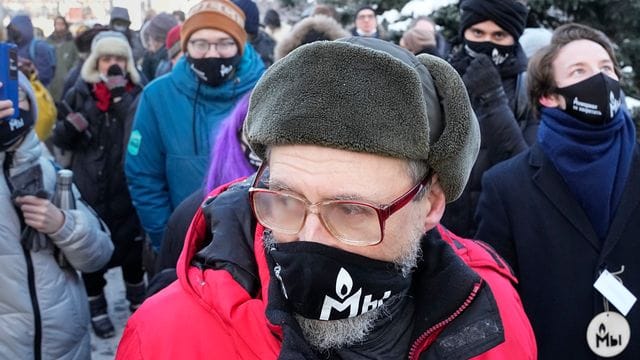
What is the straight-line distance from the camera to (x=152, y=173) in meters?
3.52

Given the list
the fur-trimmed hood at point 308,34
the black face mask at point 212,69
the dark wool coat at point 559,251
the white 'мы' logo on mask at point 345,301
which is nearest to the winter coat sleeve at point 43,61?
the black face mask at point 212,69

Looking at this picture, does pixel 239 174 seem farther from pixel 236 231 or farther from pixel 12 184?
pixel 236 231

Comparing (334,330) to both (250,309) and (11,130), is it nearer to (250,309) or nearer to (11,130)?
(250,309)

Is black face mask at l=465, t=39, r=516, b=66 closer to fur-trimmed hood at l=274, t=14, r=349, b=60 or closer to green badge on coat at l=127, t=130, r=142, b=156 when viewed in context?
fur-trimmed hood at l=274, t=14, r=349, b=60

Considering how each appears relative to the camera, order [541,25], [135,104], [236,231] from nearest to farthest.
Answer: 1. [236,231]
2. [135,104]
3. [541,25]

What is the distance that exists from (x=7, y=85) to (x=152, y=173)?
1.26m

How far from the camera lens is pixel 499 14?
11.0ft

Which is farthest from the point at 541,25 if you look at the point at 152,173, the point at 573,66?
the point at 152,173

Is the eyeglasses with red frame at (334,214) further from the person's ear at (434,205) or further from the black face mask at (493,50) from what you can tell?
the black face mask at (493,50)

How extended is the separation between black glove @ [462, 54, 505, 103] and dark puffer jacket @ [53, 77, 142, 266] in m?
2.40

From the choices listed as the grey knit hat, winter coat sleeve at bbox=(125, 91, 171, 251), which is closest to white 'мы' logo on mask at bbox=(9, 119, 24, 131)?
winter coat sleeve at bbox=(125, 91, 171, 251)

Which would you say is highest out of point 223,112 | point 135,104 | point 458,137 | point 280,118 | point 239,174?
point 280,118

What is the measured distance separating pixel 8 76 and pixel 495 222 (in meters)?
1.90

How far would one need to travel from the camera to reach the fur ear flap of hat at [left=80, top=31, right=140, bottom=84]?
461 centimetres
